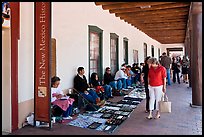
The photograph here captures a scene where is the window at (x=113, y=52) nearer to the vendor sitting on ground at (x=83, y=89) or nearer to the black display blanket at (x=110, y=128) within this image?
the vendor sitting on ground at (x=83, y=89)

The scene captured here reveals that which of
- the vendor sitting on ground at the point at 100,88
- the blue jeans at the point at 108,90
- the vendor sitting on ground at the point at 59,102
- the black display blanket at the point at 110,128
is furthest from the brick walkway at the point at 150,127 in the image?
the blue jeans at the point at 108,90

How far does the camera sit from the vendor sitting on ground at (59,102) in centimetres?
427

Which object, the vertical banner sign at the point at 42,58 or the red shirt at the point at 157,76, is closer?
the vertical banner sign at the point at 42,58

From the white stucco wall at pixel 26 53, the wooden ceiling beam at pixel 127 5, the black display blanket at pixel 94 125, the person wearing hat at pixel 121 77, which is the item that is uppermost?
the wooden ceiling beam at pixel 127 5

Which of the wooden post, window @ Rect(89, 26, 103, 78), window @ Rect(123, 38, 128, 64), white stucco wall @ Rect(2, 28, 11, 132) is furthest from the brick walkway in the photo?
window @ Rect(123, 38, 128, 64)

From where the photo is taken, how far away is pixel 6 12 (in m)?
3.45

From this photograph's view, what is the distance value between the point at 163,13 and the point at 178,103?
3831 mm

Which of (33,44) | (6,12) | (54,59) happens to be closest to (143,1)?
(54,59)

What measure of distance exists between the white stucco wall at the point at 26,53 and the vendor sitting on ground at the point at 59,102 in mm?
438

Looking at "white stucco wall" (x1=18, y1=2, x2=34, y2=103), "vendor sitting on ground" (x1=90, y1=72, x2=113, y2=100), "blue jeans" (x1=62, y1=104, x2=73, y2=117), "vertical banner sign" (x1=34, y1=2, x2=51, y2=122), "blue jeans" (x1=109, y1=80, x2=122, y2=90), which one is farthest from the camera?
"blue jeans" (x1=109, y1=80, x2=122, y2=90)

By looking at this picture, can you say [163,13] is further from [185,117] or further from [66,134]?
[66,134]

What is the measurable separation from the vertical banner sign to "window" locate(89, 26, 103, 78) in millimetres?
2821

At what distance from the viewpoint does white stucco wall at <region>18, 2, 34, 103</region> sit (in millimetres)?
3826

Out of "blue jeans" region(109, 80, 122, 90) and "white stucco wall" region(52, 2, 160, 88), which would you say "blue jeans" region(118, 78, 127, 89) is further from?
"white stucco wall" region(52, 2, 160, 88)
